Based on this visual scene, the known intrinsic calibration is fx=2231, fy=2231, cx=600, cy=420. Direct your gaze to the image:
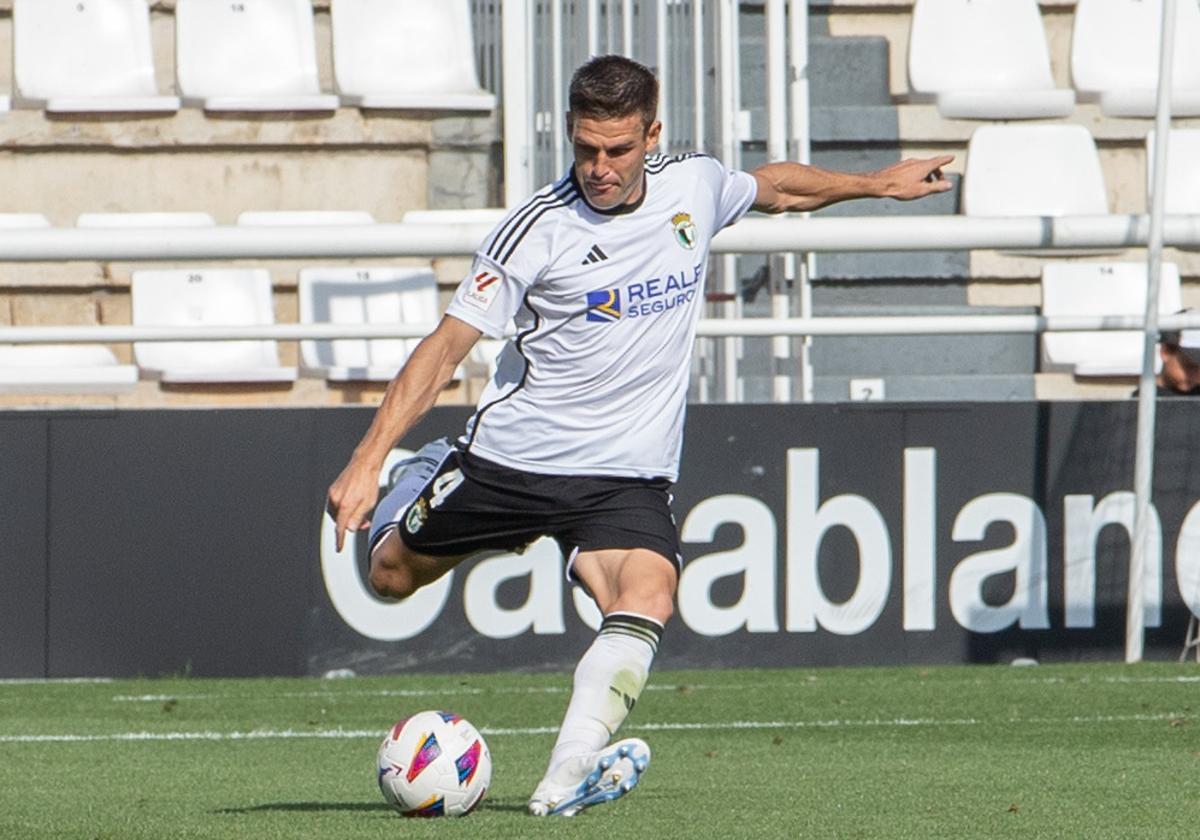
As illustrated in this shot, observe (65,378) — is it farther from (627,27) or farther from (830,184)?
(830,184)

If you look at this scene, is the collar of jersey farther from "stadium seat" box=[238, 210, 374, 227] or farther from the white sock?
"stadium seat" box=[238, 210, 374, 227]

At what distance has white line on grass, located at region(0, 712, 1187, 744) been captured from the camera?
7.27m

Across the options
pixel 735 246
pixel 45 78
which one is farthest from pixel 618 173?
pixel 45 78

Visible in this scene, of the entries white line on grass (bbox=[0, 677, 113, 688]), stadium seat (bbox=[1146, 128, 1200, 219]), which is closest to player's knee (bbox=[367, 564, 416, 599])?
white line on grass (bbox=[0, 677, 113, 688])

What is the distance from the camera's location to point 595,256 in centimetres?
530

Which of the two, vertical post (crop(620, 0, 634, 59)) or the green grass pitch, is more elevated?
vertical post (crop(620, 0, 634, 59))

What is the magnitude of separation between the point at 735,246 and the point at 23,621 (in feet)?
10.7

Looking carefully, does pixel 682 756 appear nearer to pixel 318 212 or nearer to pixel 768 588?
pixel 768 588

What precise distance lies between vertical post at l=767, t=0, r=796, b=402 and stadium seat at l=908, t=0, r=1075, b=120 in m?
1.91

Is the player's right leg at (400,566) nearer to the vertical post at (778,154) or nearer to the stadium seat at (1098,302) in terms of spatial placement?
the vertical post at (778,154)

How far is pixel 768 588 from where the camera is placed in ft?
30.0

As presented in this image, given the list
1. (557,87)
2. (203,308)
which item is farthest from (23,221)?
(557,87)

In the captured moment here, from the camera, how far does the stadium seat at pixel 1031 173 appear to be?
12.4 metres

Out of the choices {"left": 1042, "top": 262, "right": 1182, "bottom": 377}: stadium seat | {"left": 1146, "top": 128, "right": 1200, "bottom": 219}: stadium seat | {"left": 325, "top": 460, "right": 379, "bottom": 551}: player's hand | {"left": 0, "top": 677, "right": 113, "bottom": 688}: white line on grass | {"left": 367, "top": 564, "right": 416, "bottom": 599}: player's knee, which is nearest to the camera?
{"left": 325, "top": 460, "right": 379, "bottom": 551}: player's hand
